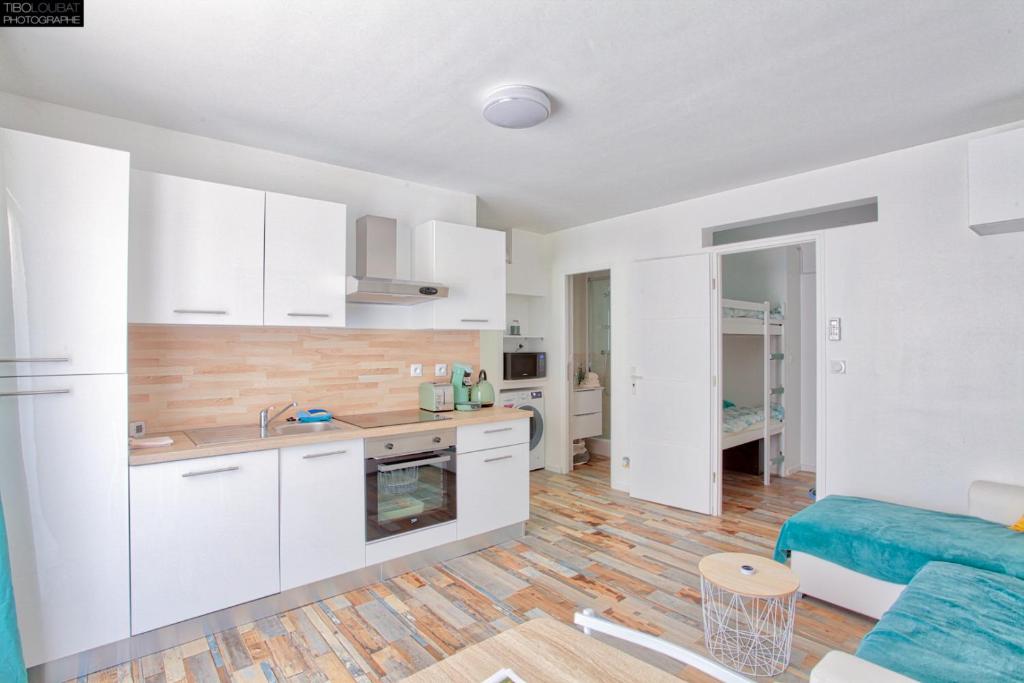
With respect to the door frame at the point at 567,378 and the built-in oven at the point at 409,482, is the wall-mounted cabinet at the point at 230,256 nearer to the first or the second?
the built-in oven at the point at 409,482

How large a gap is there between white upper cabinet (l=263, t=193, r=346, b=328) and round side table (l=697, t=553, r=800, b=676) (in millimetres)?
2325

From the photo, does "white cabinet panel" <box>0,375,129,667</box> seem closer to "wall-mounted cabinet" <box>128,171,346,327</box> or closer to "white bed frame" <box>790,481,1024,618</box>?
"wall-mounted cabinet" <box>128,171,346,327</box>

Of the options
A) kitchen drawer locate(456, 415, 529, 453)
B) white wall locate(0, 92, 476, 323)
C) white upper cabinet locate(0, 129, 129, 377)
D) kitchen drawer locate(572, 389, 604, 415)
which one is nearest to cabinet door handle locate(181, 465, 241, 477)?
white upper cabinet locate(0, 129, 129, 377)

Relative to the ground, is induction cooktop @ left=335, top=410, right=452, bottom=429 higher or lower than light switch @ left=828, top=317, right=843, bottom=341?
lower

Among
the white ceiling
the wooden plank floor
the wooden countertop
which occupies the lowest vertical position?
the wooden plank floor

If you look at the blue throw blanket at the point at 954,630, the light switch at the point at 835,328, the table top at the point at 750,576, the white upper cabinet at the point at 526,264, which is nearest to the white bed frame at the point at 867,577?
the blue throw blanket at the point at 954,630

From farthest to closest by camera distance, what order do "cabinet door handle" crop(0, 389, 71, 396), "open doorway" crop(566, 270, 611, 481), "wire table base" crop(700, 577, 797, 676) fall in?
"open doorway" crop(566, 270, 611, 481) < "wire table base" crop(700, 577, 797, 676) < "cabinet door handle" crop(0, 389, 71, 396)

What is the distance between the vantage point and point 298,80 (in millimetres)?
2174

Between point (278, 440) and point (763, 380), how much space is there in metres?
4.62

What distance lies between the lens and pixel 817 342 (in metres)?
3.28

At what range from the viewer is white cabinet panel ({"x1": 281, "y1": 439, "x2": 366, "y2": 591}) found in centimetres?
252

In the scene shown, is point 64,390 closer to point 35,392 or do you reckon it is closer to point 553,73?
point 35,392

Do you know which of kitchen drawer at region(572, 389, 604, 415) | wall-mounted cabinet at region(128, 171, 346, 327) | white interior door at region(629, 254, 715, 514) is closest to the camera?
wall-mounted cabinet at region(128, 171, 346, 327)

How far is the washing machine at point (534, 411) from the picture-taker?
5074 mm
